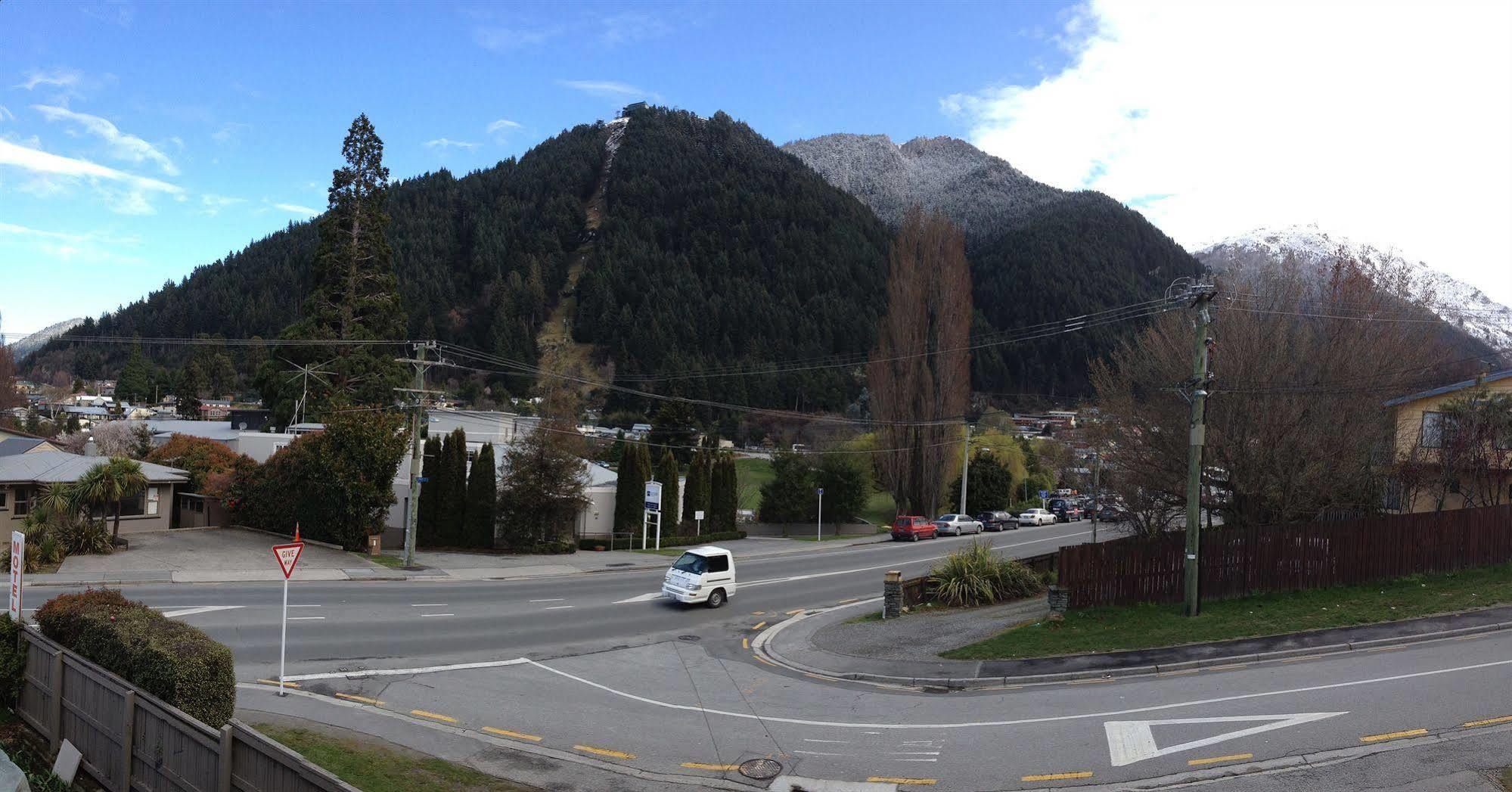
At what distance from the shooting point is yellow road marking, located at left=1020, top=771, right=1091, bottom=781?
35.3ft

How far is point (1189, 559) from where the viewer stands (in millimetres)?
19812

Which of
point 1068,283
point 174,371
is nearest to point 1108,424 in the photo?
point 1068,283

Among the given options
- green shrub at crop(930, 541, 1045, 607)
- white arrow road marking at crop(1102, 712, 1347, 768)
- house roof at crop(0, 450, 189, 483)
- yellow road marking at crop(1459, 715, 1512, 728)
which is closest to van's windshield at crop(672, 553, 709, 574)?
green shrub at crop(930, 541, 1045, 607)

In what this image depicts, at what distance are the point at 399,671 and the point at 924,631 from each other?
1158 cm

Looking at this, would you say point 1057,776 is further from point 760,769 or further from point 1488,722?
point 1488,722

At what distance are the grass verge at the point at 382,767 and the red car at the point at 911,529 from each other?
38480 millimetres

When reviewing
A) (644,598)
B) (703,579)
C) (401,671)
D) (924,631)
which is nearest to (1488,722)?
(924,631)

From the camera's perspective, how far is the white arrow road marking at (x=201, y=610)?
20188 mm

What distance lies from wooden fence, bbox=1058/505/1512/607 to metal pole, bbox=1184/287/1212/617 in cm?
116

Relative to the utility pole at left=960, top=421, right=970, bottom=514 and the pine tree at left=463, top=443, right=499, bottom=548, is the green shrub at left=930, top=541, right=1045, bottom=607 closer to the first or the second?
the pine tree at left=463, top=443, right=499, bottom=548

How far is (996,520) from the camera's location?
54688 mm

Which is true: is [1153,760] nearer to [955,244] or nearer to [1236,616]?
[1236,616]

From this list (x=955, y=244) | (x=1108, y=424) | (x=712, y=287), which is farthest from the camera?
(x=712, y=287)

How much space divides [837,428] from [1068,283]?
78.3 metres
